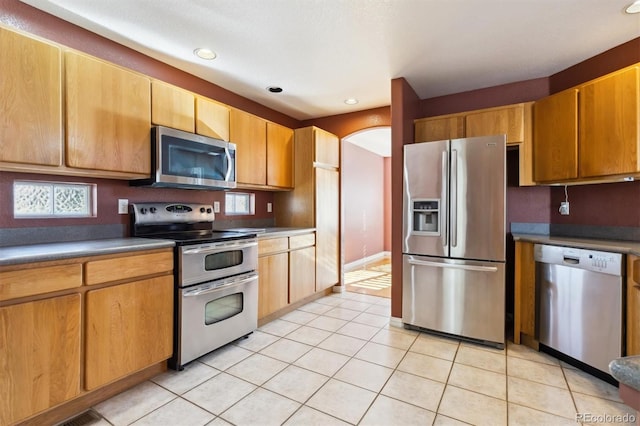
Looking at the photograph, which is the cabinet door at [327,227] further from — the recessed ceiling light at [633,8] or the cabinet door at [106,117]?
the recessed ceiling light at [633,8]

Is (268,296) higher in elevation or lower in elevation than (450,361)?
higher

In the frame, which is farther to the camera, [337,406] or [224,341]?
[224,341]

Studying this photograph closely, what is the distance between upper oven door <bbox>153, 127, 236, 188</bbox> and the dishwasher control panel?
2.87 m

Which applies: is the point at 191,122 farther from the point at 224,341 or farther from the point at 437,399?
the point at 437,399

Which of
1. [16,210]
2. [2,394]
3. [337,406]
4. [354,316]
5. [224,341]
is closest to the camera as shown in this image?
[2,394]

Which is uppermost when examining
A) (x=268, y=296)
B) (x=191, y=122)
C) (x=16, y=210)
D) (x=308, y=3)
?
(x=308, y=3)

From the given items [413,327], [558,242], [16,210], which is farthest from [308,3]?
[413,327]

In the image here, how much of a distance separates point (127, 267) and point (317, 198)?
240 centimetres

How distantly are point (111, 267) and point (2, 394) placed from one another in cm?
72

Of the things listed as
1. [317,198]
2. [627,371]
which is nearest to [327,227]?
[317,198]

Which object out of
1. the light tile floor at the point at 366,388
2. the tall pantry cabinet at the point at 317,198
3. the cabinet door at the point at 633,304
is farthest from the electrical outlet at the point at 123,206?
the cabinet door at the point at 633,304

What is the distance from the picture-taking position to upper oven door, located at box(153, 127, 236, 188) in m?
2.44

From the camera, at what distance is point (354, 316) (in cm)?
342

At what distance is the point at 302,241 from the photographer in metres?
3.67
